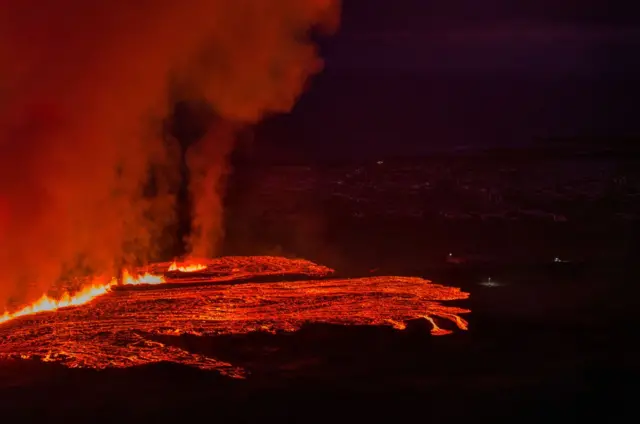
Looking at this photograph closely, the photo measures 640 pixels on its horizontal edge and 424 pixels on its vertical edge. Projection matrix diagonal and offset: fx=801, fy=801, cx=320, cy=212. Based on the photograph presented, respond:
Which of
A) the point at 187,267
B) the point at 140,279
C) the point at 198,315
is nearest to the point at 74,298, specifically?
the point at 140,279

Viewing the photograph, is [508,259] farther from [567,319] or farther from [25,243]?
[25,243]

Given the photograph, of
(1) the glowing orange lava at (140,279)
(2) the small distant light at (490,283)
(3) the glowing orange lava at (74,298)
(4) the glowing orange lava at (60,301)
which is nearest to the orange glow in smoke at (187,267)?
(1) the glowing orange lava at (140,279)

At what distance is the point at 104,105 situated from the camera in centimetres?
1568

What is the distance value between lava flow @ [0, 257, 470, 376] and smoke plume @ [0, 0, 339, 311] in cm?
121

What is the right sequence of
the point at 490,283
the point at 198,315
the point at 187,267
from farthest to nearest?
the point at 187,267
the point at 490,283
the point at 198,315

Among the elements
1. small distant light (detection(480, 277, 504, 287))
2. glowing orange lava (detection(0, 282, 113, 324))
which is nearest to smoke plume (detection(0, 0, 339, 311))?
glowing orange lava (detection(0, 282, 113, 324))

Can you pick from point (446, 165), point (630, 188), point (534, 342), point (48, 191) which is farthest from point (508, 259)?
point (446, 165)

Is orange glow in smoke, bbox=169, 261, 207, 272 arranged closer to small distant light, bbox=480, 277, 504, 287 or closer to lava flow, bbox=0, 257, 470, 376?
lava flow, bbox=0, 257, 470, 376

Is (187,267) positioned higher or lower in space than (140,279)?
higher

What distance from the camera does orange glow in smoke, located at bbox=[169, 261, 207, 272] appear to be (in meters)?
17.6

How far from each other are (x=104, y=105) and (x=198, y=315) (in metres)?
4.93

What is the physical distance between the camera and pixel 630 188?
99.1ft

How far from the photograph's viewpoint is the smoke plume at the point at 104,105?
14297 mm

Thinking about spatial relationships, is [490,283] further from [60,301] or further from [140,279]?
[60,301]
